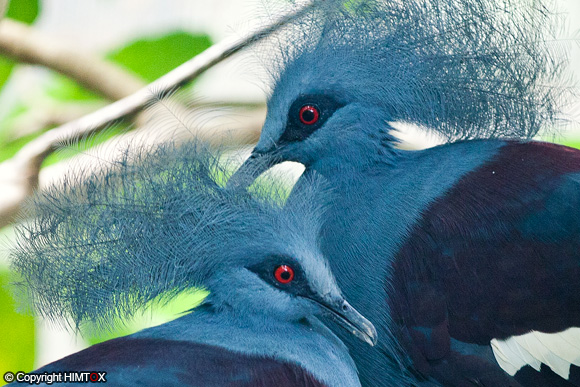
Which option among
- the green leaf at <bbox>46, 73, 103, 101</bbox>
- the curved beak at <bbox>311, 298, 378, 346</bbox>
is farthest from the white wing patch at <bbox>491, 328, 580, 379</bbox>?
the green leaf at <bbox>46, 73, 103, 101</bbox>

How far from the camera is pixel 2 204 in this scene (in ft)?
5.52

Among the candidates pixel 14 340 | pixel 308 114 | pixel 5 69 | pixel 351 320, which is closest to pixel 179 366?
pixel 351 320

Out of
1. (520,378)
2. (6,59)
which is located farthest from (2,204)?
(520,378)

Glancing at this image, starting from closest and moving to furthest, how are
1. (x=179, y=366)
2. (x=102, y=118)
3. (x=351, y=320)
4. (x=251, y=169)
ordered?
1. (x=179, y=366)
2. (x=351, y=320)
3. (x=251, y=169)
4. (x=102, y=118)

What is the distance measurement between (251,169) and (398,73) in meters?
0.40

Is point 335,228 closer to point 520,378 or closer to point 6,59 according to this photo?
point 520,378

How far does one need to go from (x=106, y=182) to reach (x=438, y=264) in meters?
0.69

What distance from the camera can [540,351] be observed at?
1298 millimetres

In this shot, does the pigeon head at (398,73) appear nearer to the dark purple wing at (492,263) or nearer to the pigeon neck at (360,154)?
the pigeon neck at (360,154)

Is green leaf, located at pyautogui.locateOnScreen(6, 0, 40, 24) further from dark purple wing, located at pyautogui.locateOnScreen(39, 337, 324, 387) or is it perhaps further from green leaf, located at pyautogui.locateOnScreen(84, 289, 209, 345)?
dark purple wing, located at pyautogui.locateOnScreen(39, 337, 324, 387)

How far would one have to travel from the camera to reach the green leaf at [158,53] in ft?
6.98

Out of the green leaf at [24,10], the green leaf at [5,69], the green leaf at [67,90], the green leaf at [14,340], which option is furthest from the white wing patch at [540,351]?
the green leaf at [24,10]

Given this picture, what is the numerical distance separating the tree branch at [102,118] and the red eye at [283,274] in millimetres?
460

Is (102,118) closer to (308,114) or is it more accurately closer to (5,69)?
(308,114)
